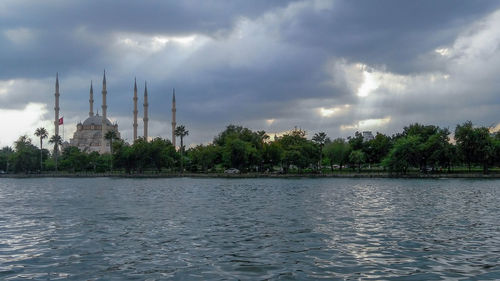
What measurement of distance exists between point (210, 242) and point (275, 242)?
115 inches

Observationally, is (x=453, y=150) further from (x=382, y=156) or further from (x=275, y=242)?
(x=275, y=242)

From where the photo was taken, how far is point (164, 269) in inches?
639

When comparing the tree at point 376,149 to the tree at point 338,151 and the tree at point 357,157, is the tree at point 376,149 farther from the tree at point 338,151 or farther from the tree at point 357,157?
the tree at point 357,157

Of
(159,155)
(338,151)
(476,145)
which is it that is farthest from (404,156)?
(159,155)

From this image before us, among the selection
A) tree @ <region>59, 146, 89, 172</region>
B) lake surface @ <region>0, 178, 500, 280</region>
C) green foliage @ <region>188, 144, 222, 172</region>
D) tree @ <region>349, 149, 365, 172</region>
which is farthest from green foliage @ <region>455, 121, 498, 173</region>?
tree @ <region>59, 146, 89, 172</region>

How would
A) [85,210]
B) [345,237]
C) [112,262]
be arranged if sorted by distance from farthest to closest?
1. [85,210]
2. [345,237]
3. [112,262]

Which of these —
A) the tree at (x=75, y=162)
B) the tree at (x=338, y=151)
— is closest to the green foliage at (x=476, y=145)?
the tree at (x=338, y=151)

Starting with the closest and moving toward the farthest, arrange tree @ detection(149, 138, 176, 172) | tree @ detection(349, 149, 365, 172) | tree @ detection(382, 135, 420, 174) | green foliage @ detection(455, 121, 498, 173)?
green foliage @ detection(455, 121, 498, 173) → tree @ detection(382, 135, 420, 174) → tree @ detection(349, 149, 365, 172) → tree @ detection(149, 138, 176, 172)

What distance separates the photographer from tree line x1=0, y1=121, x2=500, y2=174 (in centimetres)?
11444

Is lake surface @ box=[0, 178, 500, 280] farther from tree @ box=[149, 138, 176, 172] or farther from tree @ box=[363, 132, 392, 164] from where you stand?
tree @ box=[149, 138, 176, 172]

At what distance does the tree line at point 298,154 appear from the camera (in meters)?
114

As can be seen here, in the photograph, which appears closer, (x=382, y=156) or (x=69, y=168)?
(x=382, y=156)

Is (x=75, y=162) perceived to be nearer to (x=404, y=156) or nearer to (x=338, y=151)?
(x=338, y=151)

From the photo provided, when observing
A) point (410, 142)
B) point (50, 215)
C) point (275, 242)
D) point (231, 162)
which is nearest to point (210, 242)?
point (275, 242)
